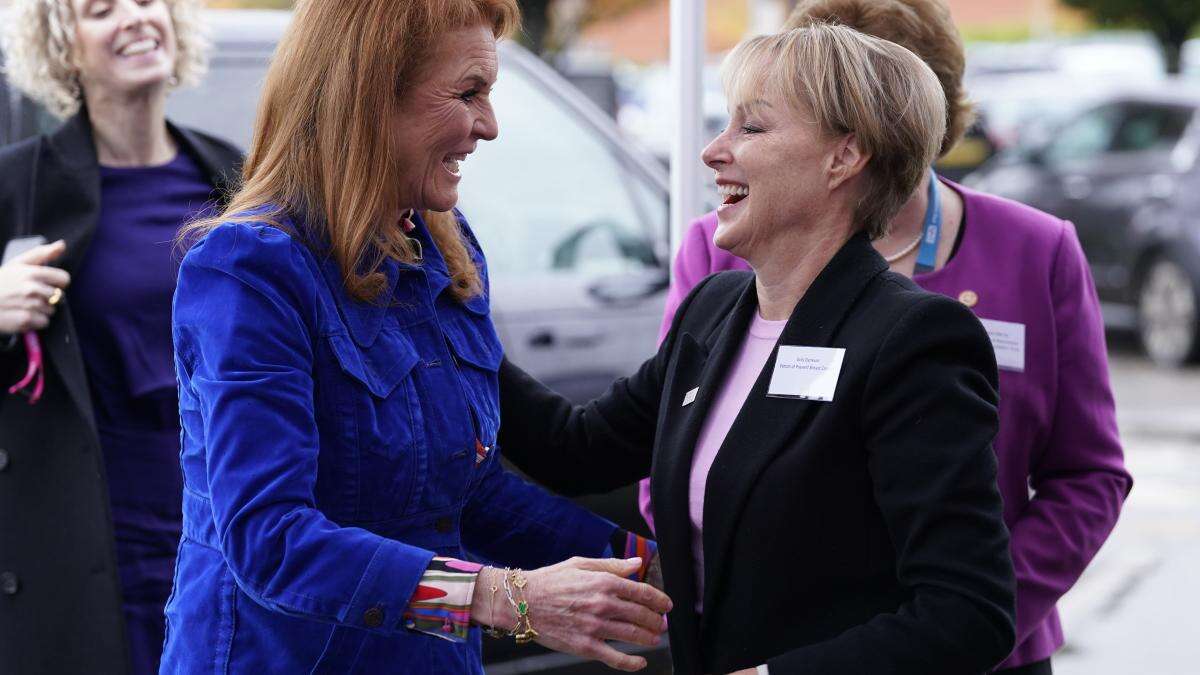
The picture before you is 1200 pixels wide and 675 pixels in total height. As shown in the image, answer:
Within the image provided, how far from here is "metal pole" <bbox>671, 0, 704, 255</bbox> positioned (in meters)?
3.22

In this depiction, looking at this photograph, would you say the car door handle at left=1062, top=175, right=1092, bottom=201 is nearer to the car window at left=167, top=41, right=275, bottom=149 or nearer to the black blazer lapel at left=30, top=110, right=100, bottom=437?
the car window at left=167, top=41, right=275, bottom=149

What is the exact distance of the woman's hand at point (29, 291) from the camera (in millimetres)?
2742

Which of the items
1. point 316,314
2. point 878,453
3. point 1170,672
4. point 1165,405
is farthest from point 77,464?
point 1165,405

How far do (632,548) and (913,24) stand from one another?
0.97 m

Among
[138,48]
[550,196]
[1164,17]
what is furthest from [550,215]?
[1164,17]

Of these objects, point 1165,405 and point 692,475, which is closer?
point 692,475

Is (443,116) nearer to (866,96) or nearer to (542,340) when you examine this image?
(866,96)

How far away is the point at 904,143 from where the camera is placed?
2027mm

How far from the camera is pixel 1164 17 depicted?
19.5 metres

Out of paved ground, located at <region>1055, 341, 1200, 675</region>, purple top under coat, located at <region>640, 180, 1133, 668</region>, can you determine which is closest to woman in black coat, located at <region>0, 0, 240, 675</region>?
purple top under coat, located at <region>640, 180, 1133, 668</region>

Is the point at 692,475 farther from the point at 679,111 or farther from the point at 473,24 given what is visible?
the point at 679,111

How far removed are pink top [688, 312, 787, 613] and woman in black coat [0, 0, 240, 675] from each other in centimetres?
117

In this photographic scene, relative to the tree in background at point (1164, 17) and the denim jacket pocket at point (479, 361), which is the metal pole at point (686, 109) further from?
the tree in background at point (1164, 17)

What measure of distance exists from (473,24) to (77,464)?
130 cm
